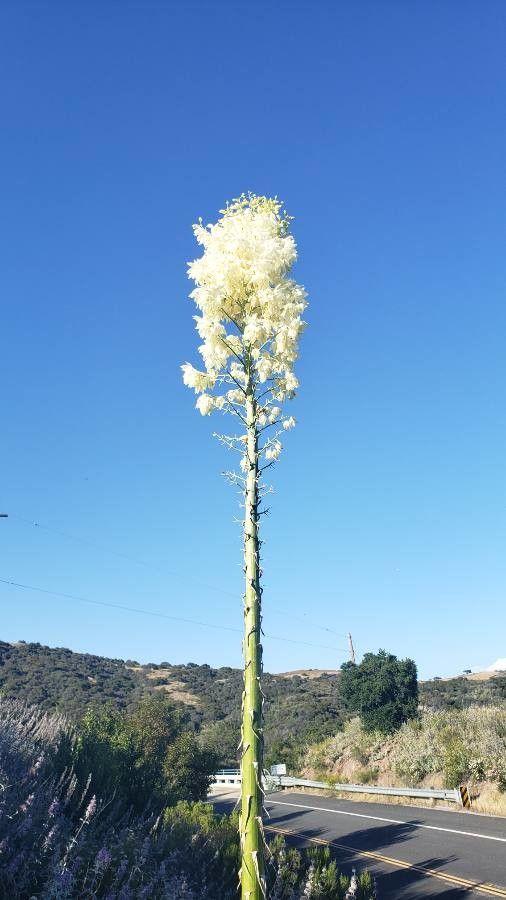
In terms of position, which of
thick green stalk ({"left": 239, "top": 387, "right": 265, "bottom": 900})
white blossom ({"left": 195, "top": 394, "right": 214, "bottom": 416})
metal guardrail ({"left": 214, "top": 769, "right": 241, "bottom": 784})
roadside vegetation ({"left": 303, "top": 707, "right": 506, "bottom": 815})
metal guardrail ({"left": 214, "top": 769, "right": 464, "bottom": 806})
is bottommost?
metal guardrail ({"left": 214, "top": 769, "right": 241, "bottom": 784})

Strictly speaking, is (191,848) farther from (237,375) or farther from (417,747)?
(417,747)

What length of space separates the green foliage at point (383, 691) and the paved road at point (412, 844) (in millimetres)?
8632

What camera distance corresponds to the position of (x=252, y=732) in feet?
16.9

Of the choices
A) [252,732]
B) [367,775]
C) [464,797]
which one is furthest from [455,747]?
[252,732]

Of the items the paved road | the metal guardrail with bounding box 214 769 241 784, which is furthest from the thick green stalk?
the metal guardrail with bounding box 214 769 241 784

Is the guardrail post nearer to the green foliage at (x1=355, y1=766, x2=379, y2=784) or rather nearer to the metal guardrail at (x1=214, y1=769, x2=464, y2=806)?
the metal guardrail at (x1=214, y1=769, x2=464, y2=806)

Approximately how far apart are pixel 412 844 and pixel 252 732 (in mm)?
14862

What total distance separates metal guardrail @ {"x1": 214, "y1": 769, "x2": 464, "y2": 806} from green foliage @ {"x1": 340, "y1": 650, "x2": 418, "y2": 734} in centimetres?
432

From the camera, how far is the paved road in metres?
12.6

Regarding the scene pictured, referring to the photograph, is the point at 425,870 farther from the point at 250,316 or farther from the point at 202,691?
the point at 202,691

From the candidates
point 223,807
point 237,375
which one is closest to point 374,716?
point 223,807

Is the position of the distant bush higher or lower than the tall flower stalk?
lower

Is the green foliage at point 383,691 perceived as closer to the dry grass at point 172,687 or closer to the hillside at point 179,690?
the hillside at point 179,690

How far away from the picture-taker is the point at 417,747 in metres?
28.0
